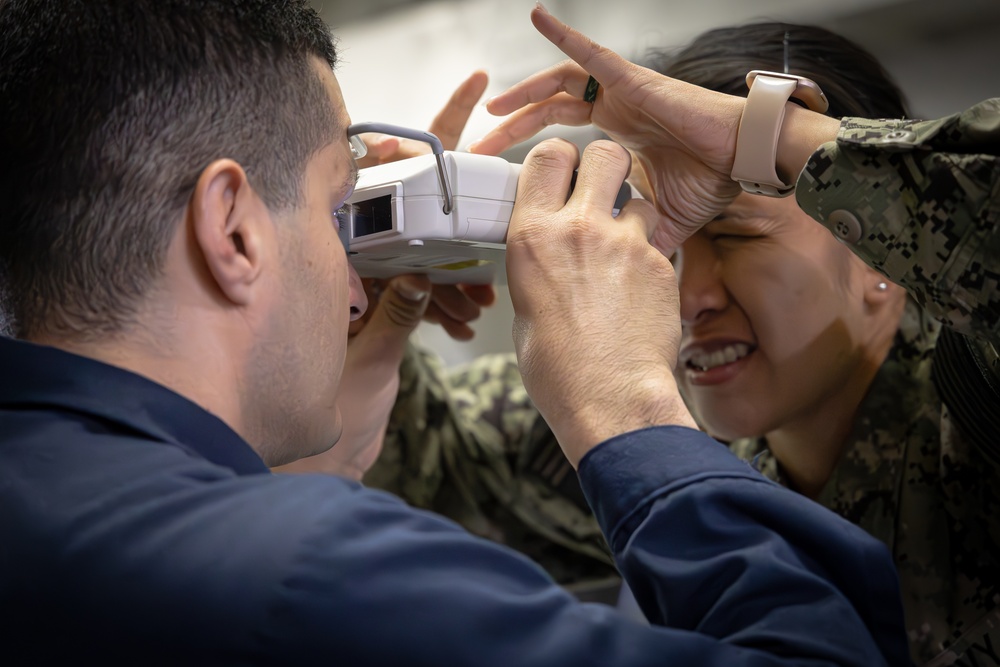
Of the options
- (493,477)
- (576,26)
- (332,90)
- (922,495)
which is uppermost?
(576,26)

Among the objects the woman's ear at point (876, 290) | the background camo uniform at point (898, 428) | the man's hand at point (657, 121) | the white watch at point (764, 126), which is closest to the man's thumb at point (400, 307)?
the man's hand at point (657, 121)

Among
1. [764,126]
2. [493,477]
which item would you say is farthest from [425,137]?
[493,477]

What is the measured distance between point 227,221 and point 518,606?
34 cm

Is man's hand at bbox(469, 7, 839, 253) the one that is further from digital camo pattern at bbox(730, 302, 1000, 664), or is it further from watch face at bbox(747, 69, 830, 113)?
digital camo pattern at bbox(730, 302, 1000, 664)

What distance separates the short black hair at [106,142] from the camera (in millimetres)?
674

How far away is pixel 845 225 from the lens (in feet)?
2.66

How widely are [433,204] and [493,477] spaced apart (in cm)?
80

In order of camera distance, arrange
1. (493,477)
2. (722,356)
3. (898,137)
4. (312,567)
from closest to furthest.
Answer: (312,567)
(898,137)
(722,356)
(493,477)

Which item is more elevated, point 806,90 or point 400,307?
point 806,90

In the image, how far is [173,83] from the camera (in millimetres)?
697

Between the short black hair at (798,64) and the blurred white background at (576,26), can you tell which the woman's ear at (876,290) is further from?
the blurred white background at (576,26)

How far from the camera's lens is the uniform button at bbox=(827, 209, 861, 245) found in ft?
2.64

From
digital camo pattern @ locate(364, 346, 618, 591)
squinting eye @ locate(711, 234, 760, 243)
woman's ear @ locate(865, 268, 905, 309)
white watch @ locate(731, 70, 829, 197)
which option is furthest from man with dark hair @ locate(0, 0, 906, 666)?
digital camo pattern @ locate(364, 346, 618, 591)

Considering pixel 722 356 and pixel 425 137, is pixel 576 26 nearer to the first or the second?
pixel 722 356
